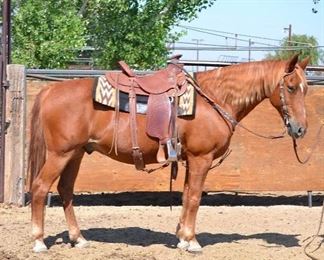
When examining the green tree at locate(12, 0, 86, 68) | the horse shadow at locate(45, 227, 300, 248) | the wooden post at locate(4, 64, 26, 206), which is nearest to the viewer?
the horse shadow at locate(45, 227, 300, 248)

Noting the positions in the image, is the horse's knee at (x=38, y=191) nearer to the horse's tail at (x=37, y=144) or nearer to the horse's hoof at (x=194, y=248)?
the horse's tail at (x=37, y=144)

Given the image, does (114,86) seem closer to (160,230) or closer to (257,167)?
(160,230)

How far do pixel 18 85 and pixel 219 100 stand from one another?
3260 mm

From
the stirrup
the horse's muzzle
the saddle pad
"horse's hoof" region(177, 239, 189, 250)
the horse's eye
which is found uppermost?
the horse's eye

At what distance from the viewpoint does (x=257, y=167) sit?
8.85 metres

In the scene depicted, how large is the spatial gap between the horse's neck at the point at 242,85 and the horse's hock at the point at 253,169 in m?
2.41

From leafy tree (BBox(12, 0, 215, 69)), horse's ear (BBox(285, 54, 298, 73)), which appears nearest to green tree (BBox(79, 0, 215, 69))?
leafy tree (BBox(12, 0, 215, 69))

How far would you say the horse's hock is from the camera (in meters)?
8.65

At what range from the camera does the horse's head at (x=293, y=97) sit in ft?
19.8

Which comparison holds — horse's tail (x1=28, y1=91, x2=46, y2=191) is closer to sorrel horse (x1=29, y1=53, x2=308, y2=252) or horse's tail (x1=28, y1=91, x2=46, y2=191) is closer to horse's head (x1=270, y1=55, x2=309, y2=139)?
sorrel horse (x1=29, y1=53, x2=308, y2=252)

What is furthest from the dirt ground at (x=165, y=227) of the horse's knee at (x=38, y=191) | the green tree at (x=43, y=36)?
the green tree at (x=43, y=36)

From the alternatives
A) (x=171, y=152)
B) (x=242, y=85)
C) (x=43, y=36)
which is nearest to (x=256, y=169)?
(x=242, y=85)

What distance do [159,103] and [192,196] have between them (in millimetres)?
971

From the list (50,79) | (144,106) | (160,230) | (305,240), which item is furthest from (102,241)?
(50,79)
